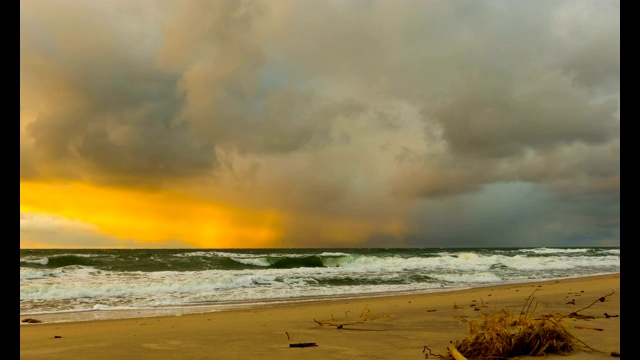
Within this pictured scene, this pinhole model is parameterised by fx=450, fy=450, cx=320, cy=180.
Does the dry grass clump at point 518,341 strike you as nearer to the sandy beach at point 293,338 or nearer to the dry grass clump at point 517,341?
the dry grass clump at point 517,341

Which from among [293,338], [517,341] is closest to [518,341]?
[517,341]

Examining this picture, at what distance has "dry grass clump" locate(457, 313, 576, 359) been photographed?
3.85 metres

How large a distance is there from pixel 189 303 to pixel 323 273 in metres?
9.94

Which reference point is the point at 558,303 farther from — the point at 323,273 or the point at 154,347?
the point at 323,273

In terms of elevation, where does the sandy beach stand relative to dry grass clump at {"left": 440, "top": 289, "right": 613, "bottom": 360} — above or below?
below

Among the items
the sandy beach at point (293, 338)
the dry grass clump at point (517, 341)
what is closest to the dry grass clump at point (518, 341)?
the dry grass clump at point (517, 341)

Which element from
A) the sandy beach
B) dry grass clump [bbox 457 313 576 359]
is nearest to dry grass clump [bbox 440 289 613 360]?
dry grass clump [bbox 457 313 576 359]

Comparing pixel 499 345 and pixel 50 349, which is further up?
pixel 499 345

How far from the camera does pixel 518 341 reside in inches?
154

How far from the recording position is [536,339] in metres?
3.94

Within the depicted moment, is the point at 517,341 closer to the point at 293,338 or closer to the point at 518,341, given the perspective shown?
the point at 518,341

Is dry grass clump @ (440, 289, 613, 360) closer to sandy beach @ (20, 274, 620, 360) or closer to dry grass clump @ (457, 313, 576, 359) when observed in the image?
dry grass clump @ (457, 313, 576, 359)

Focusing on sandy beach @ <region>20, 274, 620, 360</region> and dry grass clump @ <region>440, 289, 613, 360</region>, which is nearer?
dry grass clump @ <region>440, 289, 613, 360</region>
